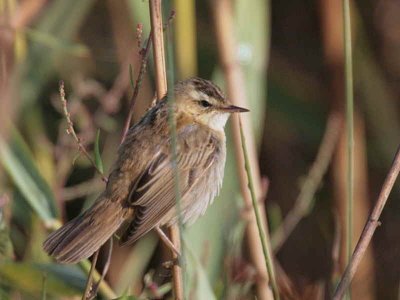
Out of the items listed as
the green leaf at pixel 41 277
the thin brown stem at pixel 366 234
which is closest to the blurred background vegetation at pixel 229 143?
the green leaf at pixel 41 277

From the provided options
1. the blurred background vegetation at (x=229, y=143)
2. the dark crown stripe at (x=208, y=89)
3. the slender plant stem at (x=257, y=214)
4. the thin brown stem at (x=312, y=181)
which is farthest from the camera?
the thin brown stem at (x=312, y=181)

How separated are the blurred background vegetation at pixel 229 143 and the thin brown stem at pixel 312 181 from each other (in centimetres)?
7

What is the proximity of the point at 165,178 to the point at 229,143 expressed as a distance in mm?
938

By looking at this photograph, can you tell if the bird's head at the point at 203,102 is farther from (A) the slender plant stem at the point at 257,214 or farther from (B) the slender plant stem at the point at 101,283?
(A) the slender plant stem at the point at 257,214

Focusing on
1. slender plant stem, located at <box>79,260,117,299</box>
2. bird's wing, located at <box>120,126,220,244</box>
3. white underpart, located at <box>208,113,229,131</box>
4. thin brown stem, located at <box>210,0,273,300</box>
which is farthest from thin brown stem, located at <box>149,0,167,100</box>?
thin brown stem, located at <box>210,0,273,300</box>

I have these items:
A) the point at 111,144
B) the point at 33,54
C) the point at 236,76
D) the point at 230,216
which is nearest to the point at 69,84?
the point at 111,144

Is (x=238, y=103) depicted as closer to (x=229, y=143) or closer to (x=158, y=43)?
(x=229, y=143)

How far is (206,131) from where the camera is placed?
3643mm

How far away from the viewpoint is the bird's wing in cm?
323

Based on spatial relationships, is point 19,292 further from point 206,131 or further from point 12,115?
point 12,115

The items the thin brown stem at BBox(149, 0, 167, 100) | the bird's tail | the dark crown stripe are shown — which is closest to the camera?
the thin brown stem at BBox(149, 0, 167, 100)

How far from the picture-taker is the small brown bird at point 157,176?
3.16 meters

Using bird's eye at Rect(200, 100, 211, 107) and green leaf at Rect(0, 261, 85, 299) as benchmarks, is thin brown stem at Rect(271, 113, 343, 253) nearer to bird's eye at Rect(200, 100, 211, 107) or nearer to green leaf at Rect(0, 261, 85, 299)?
bird's eye at Rect(200, 100, 211, 107)

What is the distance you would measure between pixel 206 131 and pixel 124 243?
70cm
